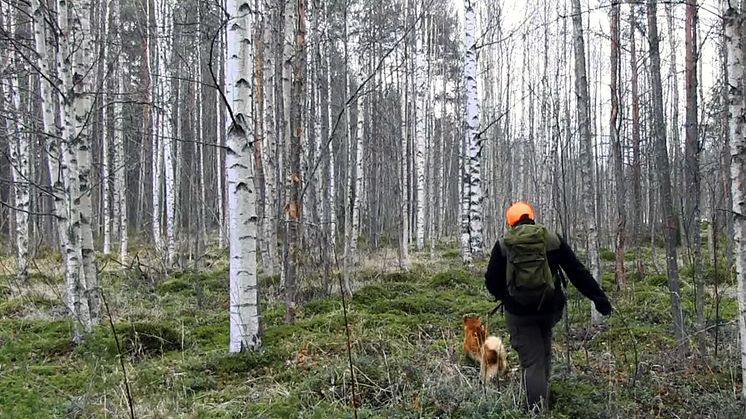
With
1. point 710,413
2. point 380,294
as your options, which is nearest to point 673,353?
point 710,413

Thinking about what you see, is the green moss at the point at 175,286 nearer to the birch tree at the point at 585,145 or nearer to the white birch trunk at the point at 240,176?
the white birch trunk at the point at 240,176

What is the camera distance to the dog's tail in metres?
4.15

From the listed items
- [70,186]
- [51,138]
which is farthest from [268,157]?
[70,186]

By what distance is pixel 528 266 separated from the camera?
360 cm

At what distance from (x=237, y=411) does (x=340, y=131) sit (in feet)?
58.5

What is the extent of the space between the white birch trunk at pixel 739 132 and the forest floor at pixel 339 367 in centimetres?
80

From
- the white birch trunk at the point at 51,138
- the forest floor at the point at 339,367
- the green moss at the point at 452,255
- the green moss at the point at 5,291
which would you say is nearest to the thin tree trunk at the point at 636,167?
the forest floor at the point at 339,367

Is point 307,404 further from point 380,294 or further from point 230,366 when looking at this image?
point 380,294

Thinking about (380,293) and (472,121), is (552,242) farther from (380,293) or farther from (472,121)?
(472,121)

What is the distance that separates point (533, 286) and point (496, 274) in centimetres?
33

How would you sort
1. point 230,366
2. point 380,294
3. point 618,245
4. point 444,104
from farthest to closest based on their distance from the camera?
point 444,104 < point 380,294 < point 618,245 < point 230,366

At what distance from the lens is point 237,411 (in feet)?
12.1

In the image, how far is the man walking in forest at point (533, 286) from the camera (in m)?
3.60

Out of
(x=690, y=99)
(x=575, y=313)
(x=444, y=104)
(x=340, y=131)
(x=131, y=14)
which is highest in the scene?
(x=131, y=14)
